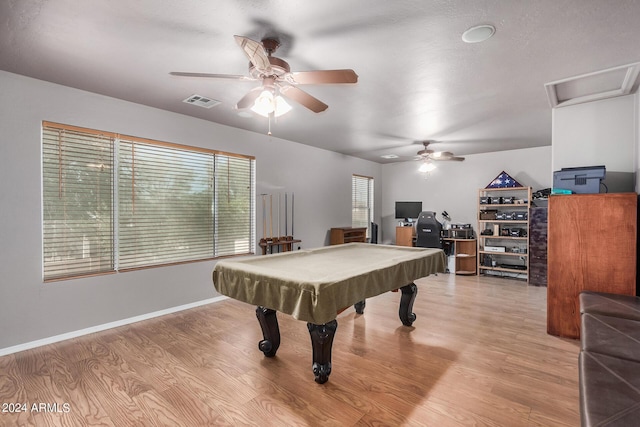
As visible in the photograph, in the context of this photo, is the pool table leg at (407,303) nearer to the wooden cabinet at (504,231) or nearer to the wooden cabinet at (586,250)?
the wooden cabinet at (586,250)

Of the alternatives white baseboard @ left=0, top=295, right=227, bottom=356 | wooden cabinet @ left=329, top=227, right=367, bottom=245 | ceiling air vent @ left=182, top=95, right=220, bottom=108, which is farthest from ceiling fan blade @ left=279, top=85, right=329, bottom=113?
wooden cabinet @ left=329, top=227, right=367, bottom=245

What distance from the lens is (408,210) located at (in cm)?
745

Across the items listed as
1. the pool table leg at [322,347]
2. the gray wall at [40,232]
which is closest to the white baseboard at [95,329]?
the gray wall at [40,232]

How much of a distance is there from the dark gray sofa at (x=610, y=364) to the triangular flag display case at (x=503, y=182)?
12.7 ft

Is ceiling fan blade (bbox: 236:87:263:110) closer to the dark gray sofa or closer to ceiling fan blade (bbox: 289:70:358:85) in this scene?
ceiling fan blade (bbox: 289:70:358:85)

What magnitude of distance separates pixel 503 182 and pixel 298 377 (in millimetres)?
5563

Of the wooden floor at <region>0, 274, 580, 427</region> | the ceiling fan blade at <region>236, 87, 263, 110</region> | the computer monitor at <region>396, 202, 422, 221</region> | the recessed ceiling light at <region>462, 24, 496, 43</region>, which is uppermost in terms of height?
the recessed ceiling light at <region>462, 24, 496, 43</region>

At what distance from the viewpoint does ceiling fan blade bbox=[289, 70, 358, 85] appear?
2.03 meters

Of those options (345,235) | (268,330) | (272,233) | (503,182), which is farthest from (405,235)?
(268,330)

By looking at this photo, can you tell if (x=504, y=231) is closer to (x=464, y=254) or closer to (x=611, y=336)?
(x=464, y=254)

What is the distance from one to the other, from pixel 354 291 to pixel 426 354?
3.89ft

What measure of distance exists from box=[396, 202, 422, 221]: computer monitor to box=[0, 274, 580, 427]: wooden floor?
3946 mm

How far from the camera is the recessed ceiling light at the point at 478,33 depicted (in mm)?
2049

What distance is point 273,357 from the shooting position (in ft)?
8.70
